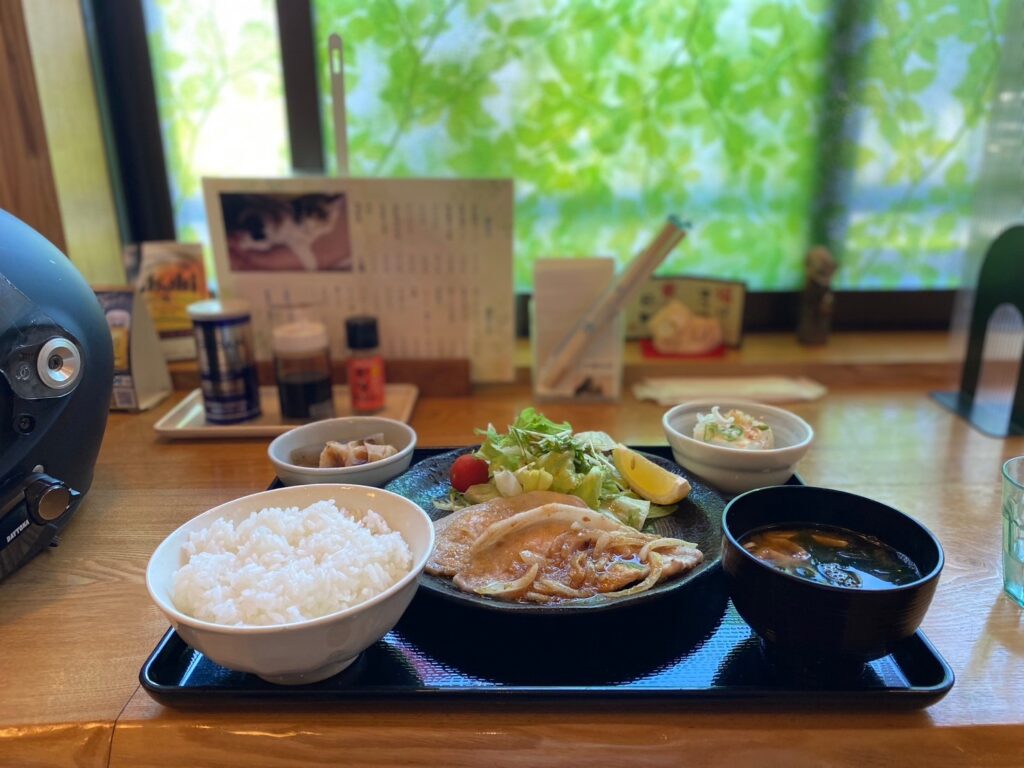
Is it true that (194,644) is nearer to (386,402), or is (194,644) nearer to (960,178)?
(386,402)

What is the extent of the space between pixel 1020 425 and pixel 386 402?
122 centimetres

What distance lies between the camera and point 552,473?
39.5 inches

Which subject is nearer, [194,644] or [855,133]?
[194,644]

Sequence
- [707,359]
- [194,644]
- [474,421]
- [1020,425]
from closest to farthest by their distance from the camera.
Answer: [194,644] → [1020,425] → [474,421] → [707,359]

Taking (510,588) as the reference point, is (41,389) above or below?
above

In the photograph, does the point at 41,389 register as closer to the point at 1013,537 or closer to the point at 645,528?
the point at 645,528

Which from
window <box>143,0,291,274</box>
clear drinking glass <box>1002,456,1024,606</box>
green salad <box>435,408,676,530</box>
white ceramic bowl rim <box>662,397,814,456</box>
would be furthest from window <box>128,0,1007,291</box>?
clear drinking glass <box>1002,456,1024,606</box>

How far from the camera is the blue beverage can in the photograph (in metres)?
1.36

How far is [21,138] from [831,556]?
1.64m

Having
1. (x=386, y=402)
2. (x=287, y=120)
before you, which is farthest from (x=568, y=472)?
(x=287, y=120)

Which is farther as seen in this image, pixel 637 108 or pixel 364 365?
pixel 637 108

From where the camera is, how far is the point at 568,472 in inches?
39.4

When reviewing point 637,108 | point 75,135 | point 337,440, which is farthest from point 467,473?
point 75,135

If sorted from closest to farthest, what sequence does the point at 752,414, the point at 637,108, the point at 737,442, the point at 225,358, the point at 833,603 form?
the point at 833,603, the point at 737,442, the point at 752,414, the point at 225,358, the point at 637,108
